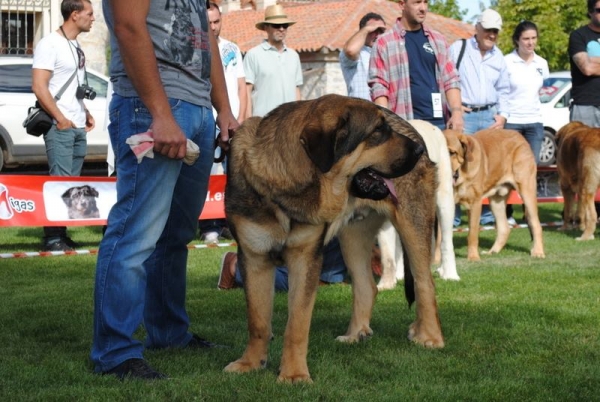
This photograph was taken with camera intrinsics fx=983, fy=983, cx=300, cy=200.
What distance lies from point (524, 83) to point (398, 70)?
484 centimetres

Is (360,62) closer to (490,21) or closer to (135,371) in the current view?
(490,21)

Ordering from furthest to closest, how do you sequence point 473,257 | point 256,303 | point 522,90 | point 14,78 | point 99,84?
point 99,84 < point 14,78 < point 522,90 < point 473,257 < point 256,303

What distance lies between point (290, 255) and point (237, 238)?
0.30 meters

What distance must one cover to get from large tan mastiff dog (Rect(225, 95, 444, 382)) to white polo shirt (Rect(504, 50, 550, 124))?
827 cm

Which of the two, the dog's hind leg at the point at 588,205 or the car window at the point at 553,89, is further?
the car window at the point at 553,89

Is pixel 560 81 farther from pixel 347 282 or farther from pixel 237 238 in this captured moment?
pixel 237 238

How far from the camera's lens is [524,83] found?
12.9 metres

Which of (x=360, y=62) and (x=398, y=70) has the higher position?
(x=360, y=62)

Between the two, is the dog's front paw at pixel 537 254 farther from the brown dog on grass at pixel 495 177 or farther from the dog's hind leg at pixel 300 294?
the dog's hind leg at pixel 300 294

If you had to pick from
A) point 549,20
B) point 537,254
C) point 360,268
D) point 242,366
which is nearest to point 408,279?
point 360,268

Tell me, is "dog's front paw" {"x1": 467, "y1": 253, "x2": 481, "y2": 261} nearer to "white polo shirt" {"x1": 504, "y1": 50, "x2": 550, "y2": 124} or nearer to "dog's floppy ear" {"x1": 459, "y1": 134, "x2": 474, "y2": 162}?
"dog's floppy ear" {"x1": 459, "y1": 134, "x2": 474, "y2": 162}

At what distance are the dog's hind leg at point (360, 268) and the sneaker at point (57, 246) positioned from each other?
553cm

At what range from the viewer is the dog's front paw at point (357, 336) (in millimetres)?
5816

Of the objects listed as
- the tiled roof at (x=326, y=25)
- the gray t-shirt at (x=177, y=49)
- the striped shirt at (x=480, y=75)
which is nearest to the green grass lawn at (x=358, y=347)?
the gray t-shirt at (x=177, y=49)
